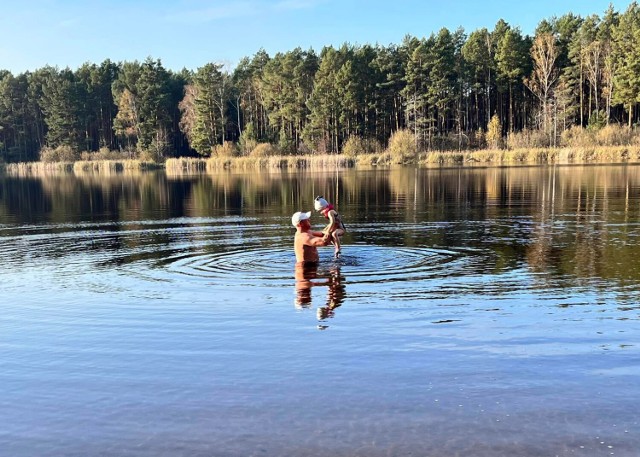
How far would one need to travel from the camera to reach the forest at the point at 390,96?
9494 cm

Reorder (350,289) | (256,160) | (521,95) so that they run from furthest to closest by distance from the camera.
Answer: (521,95) → (256,160) → (350,289)

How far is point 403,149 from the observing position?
83.1 m

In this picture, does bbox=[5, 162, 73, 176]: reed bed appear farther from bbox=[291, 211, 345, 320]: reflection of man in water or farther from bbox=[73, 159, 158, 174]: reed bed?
bbox=[291, 211, 345, 320]: reflection of man in water

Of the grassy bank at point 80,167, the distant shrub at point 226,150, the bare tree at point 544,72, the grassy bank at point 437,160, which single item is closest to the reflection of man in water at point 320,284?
the grassy bank at point 437,160

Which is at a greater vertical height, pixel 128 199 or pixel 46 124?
pixel 46 124

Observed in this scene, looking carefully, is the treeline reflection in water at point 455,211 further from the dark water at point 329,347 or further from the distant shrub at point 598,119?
the distant shrub at point 598,119

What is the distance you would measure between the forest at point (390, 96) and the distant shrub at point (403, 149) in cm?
994

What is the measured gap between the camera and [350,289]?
41.8ft

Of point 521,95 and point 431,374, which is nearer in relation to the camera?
point 431,374

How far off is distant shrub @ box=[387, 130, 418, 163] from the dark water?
208ft

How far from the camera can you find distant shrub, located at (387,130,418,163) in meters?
83.2

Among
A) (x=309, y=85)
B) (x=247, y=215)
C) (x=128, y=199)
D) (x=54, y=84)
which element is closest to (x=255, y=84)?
(x=309, y=85)

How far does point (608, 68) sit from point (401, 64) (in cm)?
3452

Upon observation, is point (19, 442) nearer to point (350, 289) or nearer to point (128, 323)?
point (128, 323)
